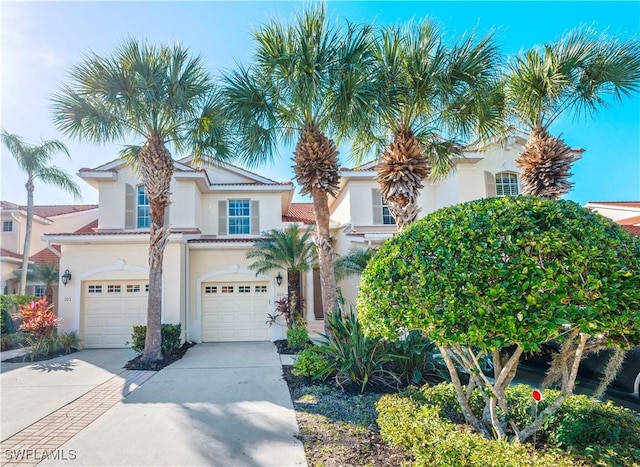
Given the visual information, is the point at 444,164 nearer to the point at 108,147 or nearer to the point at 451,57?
the point at 451,57

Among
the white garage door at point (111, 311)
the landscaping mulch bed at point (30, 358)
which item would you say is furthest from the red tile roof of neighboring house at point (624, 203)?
the landscaping mulch bed at point (30, 358)

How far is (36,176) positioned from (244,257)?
11.7 m

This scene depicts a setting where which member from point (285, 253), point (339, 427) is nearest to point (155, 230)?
point (285, 253)

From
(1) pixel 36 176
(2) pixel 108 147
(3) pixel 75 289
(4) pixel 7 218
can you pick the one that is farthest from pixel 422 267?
(4) pixel 7 218

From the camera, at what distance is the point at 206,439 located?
16.0 feet

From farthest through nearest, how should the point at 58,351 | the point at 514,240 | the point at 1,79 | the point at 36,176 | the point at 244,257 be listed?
the point at 36,176
the point at 244,257
the point at 58,351
the point at 1,79
the point at 514,240

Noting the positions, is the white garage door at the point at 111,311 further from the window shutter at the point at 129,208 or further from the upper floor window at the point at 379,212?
the upper floor window at the point at 379,212

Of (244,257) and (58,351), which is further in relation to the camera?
(244,257)

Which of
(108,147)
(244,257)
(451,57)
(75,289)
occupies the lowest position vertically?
(75,289)

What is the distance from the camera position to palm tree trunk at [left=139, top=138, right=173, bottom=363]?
995 cm

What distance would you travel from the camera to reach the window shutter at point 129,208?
1520 cm

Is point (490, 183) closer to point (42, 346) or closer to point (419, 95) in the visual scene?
point (419, 95)

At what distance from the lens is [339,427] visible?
16.7ft

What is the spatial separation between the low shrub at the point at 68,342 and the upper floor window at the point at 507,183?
58.7ft
